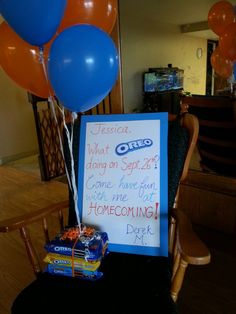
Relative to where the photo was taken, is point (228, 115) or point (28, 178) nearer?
point (228, 115)

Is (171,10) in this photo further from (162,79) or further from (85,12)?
(85,12)

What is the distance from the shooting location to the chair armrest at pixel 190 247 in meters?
0.71

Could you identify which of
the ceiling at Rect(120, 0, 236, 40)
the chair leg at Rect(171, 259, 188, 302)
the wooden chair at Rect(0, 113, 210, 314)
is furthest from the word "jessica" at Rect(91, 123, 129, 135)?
the ceiling at Rect(120, 0, 236, 40)

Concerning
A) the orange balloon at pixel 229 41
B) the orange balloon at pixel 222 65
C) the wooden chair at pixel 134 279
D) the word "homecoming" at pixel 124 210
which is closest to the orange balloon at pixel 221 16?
the orange balloon at pixel 229 41

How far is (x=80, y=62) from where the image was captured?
803 millimetres

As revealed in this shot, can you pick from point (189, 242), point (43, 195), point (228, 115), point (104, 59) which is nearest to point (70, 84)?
point (104, 59)

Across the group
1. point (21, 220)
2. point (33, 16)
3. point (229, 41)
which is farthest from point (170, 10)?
point (21, 220)

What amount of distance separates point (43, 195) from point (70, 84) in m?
2.04

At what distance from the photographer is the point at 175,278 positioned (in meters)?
0.80

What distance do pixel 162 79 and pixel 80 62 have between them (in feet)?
9.60

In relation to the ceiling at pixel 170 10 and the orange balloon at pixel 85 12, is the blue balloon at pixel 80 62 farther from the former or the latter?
the ceiling at pixel 170 10

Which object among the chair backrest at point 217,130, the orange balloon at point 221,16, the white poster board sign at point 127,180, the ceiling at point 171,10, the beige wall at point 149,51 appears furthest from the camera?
the beige wall at point 149,51

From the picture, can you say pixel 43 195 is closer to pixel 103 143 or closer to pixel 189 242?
pixel 103 143

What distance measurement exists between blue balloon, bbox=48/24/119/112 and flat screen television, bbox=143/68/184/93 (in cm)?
262
